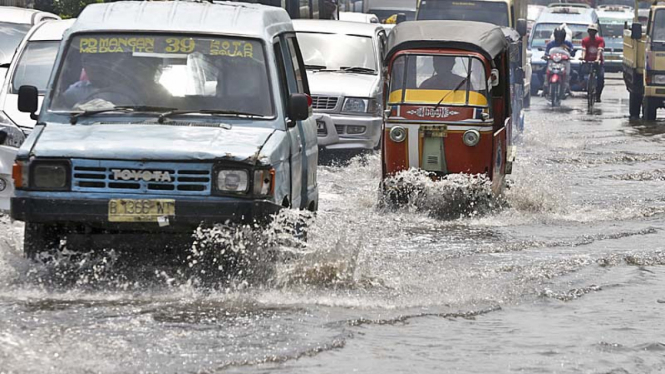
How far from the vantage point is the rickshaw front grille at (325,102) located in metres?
18.7

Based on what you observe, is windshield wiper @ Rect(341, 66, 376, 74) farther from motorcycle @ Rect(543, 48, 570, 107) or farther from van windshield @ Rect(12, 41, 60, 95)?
motorcycle @ Rect(543, 48, 570, 107)

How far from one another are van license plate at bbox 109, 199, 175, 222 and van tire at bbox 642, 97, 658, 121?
21.7 metres

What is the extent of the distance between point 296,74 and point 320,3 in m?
19.0

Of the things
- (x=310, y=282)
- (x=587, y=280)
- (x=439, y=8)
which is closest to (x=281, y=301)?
(x=310, y=282)

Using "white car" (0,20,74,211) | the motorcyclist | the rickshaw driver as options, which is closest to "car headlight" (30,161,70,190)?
"white car" (0,20,74,211)

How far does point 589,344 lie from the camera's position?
8.04 m

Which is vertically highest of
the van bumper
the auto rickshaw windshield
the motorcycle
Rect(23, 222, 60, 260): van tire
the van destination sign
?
the van destination sign

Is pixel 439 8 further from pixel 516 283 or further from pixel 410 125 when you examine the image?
pixel 516 283

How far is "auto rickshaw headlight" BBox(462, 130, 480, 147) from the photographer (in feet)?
46.9

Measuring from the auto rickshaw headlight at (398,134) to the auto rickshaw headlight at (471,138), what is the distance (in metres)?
0.57

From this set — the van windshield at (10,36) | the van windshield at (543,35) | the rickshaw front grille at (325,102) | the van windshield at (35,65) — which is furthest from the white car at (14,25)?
the van windshield at (543,35)

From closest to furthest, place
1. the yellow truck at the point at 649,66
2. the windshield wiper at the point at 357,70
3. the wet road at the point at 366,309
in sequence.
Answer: the wet road at the point at 366,309 → the windshield wiper at the point at 357,70 → the yellow truck at the point at 649,66

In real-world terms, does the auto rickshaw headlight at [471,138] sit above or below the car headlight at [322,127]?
above

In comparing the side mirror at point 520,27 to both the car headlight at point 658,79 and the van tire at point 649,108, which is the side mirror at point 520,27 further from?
the van tire at point 649,108
